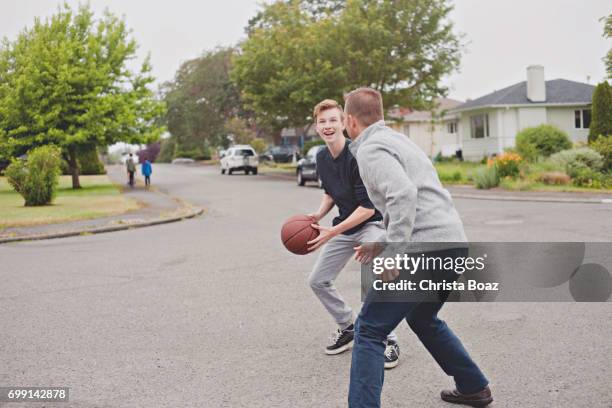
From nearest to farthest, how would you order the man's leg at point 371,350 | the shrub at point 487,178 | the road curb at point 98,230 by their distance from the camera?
1. the man's leg at point 371,350
2. the road curb at point 98,230
3. the shrub at point 487,178

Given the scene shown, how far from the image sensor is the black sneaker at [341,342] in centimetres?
513

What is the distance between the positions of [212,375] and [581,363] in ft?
8.67

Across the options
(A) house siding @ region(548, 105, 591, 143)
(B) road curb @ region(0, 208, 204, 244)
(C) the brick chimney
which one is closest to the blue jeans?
(B) road curb @ region(0, 208, 204, 244)

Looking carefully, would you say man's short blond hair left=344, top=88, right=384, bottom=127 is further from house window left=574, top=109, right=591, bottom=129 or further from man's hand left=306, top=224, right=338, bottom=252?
house window left=574, top=109, right=591, bottom=129

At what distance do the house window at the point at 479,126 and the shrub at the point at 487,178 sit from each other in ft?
71.3

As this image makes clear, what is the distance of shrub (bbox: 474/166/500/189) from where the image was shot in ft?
73.6

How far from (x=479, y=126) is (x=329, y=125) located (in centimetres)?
4191

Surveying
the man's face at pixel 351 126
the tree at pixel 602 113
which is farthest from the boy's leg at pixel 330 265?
the tree at pixel 602 113

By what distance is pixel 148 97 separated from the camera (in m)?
31.0

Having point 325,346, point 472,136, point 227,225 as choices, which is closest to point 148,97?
point 227,225

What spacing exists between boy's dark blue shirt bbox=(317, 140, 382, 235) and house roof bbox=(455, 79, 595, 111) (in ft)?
128

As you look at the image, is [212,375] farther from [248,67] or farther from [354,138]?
[248,67]

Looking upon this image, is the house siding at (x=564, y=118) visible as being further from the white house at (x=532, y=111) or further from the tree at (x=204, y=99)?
the tree at (x=204, y=99)

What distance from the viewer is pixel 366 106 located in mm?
3625
